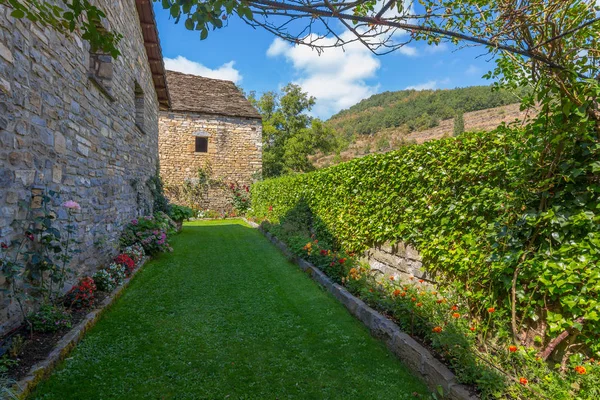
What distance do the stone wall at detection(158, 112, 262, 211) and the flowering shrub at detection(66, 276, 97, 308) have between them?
→ 13126mm

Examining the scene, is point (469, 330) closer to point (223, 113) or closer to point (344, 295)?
Result: point (344, 295)

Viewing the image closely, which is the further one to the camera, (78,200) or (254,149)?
(254,149)

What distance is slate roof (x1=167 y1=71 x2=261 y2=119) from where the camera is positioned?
55.4 feet

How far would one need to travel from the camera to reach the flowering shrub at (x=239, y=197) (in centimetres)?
1747

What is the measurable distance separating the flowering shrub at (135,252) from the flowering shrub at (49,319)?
280cm

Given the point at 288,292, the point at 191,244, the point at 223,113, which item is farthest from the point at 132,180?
the point at 223,113

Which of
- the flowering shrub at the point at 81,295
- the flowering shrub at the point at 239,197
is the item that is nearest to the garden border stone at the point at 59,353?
the flowering shrub at the point at 81,295

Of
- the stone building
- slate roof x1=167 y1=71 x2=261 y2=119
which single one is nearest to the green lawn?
the stone building

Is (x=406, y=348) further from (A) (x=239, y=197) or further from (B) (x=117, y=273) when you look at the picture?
Result: (A) (x=239, y=197)

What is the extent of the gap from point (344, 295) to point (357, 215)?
5.21 ft

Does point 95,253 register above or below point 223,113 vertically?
below

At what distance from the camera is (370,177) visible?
5371 mm

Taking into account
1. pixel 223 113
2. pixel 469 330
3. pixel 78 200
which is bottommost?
pixel 469 330

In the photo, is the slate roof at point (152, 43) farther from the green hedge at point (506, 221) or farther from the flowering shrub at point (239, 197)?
the flowering shrub at point (239, 197)
